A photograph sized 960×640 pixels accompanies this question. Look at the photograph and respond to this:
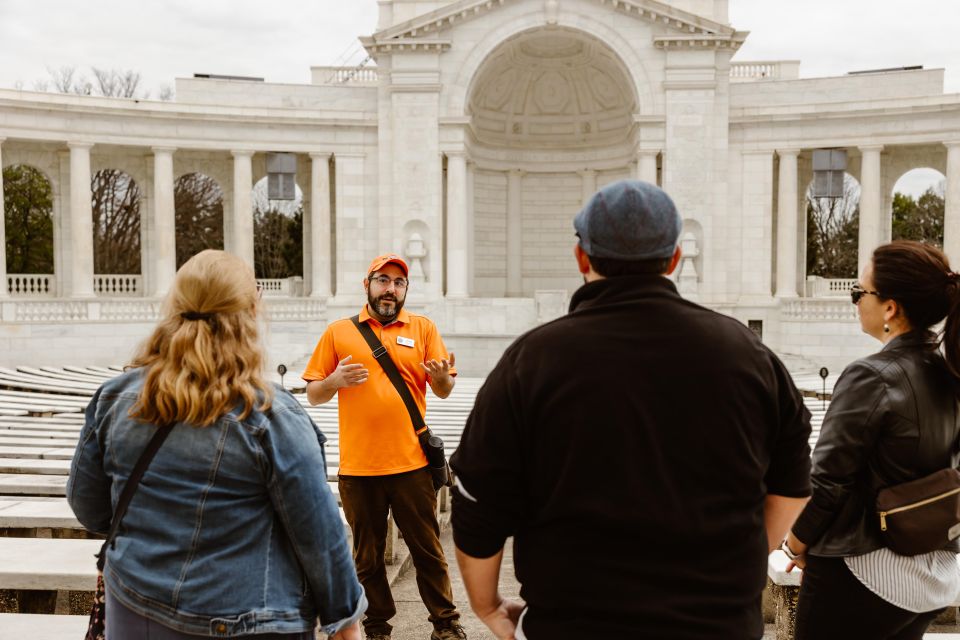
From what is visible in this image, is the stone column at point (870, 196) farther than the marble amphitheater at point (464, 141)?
Yes

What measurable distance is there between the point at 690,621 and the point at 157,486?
1938 mm

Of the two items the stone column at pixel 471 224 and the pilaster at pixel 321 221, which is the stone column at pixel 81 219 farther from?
the stone column at pixel 471 224

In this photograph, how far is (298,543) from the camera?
326 centimetres

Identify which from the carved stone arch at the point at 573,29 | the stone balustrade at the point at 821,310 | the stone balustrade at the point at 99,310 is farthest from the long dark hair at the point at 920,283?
the carved stone arch at the point at 573,29

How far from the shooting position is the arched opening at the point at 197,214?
55.7 meters

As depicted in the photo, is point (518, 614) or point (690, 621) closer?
point (690, 621)

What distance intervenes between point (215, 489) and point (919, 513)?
9.67 ft

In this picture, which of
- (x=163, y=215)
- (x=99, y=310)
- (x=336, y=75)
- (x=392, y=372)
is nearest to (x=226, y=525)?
(x=392, y=372)

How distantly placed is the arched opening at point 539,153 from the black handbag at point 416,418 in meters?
30.2

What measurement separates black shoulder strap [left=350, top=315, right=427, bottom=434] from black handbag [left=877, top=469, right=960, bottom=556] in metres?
3.26

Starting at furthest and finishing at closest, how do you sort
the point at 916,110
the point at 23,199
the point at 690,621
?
the point at 23,199
the point at 916,110
the point at 690,621

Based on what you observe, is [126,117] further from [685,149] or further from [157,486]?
[157,486]

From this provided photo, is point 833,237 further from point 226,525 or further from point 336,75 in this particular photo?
point 226,525

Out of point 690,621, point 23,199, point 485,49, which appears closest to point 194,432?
point 690,621
